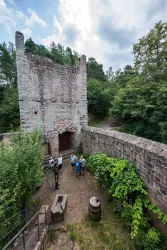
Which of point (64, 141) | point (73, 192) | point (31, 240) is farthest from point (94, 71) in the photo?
point (31, 240)

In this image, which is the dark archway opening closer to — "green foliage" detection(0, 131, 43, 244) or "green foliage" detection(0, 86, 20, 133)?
"green foliage" detection(0, 131, 43, 244)

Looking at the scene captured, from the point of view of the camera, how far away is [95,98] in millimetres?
17391

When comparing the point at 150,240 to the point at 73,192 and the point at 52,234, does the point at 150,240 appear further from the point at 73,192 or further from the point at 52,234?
the point at 73,192

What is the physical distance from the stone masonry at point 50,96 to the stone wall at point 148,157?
353 centimetres

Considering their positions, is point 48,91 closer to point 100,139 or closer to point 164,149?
point 100,139

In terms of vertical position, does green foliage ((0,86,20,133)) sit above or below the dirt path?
above

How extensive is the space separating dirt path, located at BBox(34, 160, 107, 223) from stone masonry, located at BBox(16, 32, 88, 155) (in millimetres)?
2040

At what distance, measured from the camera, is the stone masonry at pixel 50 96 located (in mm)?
6109

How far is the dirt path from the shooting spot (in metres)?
4.31

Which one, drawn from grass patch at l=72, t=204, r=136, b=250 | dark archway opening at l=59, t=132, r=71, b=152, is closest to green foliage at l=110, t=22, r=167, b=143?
dark archway opening at l=59, t=132, r=71, b=152

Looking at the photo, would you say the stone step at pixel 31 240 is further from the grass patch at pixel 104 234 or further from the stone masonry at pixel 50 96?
the stone masonry at pixel 50 96

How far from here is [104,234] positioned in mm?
3461

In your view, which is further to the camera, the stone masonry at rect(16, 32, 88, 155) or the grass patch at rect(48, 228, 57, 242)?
the stone masonry at rect(16, 32, 88, 155)

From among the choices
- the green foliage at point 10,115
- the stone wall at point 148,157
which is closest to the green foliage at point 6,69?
the green foliage at point 10,115
